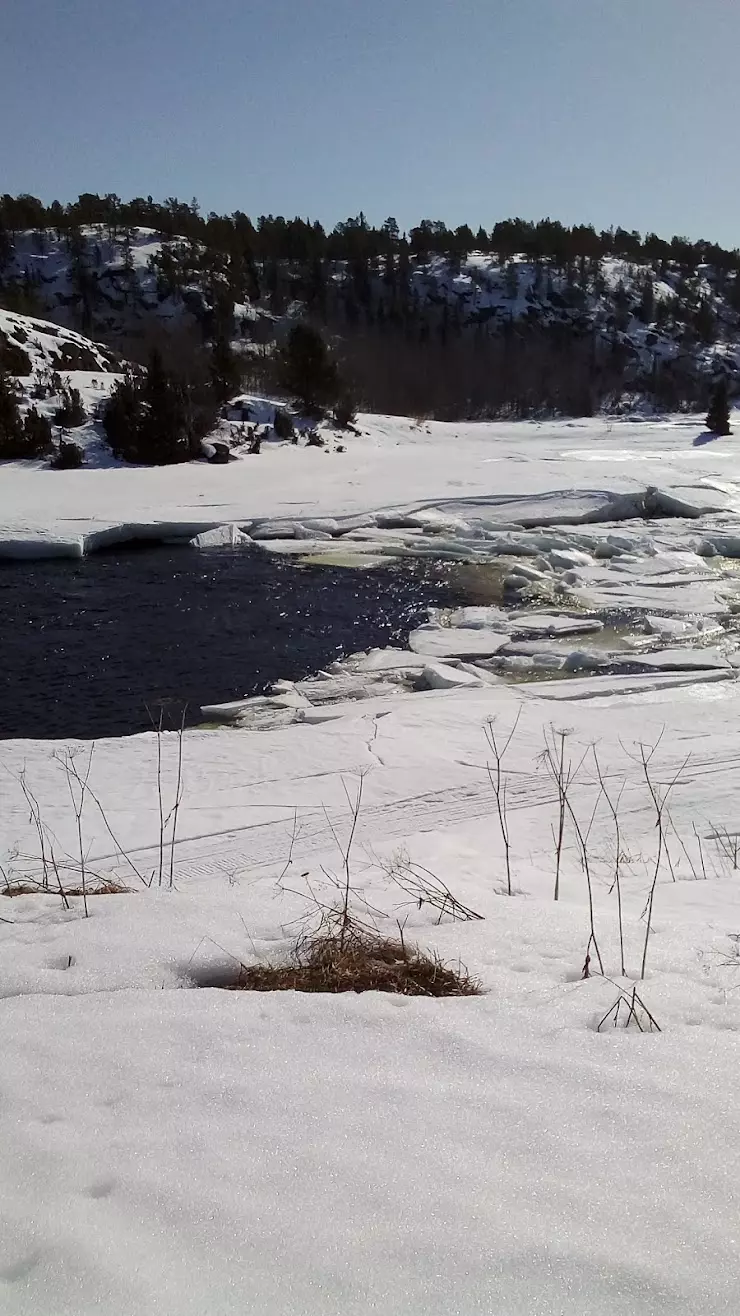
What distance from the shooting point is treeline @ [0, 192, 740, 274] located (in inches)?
2295

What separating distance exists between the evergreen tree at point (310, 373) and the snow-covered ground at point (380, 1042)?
21712mm

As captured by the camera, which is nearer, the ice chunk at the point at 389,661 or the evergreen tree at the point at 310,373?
the ice chunk at the point at 389,661

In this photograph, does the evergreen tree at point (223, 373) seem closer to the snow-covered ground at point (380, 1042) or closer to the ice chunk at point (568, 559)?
the ice chunk at point (568, 559)

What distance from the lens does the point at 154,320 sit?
165ft

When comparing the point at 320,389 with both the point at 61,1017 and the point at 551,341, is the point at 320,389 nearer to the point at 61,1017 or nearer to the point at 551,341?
the point at 61,1017

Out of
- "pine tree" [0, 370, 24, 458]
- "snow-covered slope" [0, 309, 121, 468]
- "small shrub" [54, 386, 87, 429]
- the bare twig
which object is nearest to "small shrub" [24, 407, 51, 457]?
"pine tree" [0, 370, 24, 458]

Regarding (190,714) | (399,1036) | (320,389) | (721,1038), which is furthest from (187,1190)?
(320,389)

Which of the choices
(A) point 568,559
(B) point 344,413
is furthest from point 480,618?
(B) point 344,413

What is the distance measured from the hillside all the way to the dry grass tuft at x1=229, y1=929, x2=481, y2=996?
34358 millimetres

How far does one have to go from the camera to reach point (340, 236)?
7131 cm

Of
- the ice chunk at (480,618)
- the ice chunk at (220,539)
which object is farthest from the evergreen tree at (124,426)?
the ice chunk at (480,618)

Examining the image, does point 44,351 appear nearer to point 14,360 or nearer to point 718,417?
point 14,360

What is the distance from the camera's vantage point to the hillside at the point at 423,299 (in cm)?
4903

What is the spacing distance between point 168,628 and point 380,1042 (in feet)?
30.8
